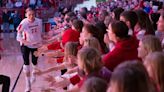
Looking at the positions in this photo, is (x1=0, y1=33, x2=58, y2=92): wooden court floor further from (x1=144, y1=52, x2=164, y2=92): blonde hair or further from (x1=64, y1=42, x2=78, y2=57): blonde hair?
(x1=144, y1=52, x2=164, y2=92): blonde hair

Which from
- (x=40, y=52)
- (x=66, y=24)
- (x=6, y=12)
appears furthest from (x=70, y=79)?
(x=6, y=12)

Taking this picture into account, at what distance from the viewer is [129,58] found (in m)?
4.39

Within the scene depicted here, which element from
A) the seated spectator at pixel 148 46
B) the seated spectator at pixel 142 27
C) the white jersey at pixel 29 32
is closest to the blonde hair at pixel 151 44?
the seated spectator at pixel 148 46

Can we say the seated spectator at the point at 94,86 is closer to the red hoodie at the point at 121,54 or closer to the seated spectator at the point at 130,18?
the red hoodie at the point at 121,54

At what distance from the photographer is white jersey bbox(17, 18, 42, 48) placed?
9.32m

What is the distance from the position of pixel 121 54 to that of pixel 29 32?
5.33 m

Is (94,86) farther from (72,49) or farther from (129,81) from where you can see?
(72,49)

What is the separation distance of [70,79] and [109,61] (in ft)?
1.51

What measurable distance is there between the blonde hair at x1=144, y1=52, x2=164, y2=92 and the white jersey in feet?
20.9

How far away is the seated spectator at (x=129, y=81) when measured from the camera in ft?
8.03

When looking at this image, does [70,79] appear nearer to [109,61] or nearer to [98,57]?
[109,61]

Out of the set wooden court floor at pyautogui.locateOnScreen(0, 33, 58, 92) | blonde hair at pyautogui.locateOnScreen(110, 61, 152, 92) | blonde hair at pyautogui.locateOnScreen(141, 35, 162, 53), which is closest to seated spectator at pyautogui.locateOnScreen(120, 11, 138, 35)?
blonde hair at pyautogui.locateOnScreen(141, 35, 162, 53)

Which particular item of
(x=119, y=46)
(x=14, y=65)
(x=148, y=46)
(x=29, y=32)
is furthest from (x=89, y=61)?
(x=14, y=65)

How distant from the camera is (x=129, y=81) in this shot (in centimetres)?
246
